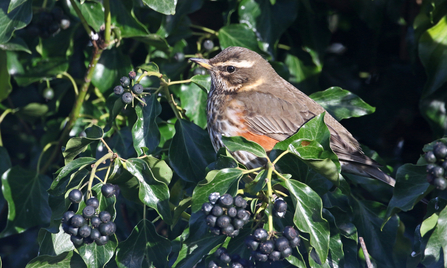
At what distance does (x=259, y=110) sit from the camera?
11.1ft

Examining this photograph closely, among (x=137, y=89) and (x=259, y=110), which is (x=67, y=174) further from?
(x=259, y=110)

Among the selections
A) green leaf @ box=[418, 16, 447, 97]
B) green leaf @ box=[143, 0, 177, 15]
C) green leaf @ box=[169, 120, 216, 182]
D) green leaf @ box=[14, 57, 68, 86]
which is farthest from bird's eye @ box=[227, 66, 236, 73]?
green leaf @ box=[418, 16, 447, 97]

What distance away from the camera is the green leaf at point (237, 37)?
331 cm

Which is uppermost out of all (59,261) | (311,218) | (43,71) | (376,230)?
(311,218)

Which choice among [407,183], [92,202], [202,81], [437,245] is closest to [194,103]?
[202,81]

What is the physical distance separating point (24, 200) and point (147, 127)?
118cm

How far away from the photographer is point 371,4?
11.2ft

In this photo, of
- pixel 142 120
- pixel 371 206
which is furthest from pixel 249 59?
pixel 371 206

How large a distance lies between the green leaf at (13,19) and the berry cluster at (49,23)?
339 mm

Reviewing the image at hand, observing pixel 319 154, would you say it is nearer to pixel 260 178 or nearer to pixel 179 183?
pixel 260 178

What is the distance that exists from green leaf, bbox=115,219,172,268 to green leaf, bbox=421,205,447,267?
4.25ft

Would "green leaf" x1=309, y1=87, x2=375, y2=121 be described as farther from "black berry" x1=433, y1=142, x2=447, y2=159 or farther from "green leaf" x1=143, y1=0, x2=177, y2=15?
"green leaf" x1=143, y1=0, x2=177, y2=15

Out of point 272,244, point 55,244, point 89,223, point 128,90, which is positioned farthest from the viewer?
point 128,90

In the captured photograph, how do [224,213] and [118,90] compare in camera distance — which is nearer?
[224,213]
